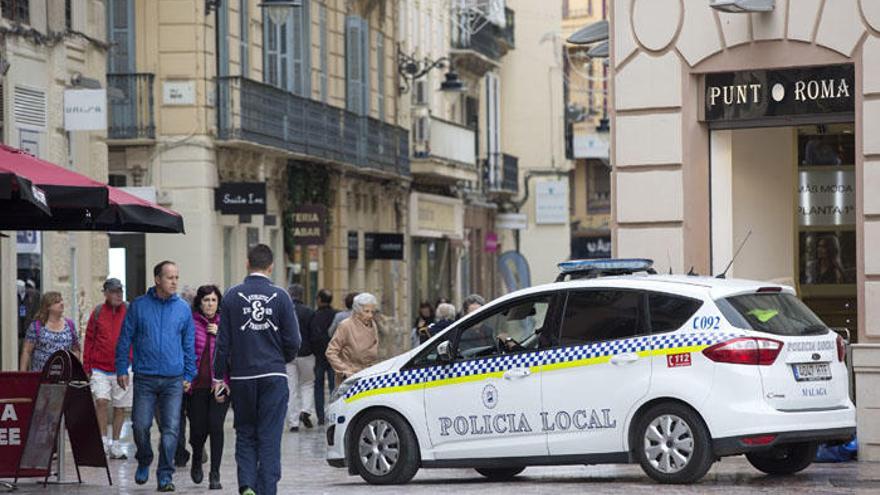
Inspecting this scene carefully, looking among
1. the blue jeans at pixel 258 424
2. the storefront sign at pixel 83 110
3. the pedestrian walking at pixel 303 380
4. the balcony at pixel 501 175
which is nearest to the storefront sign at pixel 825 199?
the pedestrian walking at pixel 303 380

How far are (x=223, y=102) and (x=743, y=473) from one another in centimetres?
2042

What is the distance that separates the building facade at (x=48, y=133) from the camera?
26.6 meters

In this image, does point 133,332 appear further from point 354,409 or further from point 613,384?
point 613,384

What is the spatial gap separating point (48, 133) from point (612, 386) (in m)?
12.9

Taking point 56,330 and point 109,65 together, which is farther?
point 109,65

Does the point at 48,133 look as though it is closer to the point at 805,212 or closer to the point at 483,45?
the point at 805,212

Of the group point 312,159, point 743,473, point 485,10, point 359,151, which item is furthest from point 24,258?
point 485,10

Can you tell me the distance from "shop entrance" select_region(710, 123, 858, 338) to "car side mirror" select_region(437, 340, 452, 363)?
17.0 feet

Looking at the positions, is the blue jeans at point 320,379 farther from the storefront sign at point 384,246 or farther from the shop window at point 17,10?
the storefront sign at point 384,246

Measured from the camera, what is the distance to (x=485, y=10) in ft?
201

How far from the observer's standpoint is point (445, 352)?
17.5m

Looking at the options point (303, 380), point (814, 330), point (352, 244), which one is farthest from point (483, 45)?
point (814, 330)

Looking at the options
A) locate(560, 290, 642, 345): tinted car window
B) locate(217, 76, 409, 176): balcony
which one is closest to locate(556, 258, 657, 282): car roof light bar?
locate(560, 290, 642, 345): tinted car window

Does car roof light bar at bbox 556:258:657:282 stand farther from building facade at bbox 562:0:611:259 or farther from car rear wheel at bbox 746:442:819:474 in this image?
building facade at bbox 562:0:611:259
